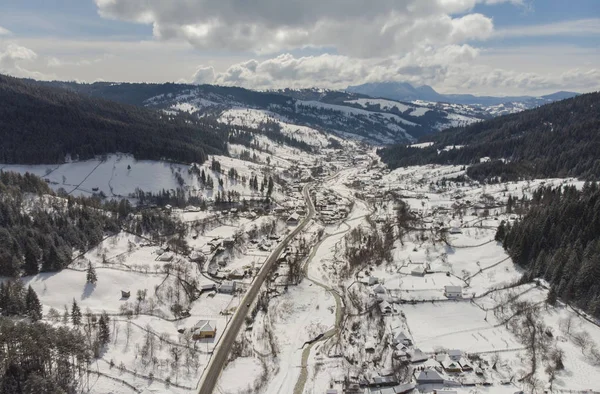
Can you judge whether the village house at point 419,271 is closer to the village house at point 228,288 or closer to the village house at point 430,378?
the village house at point 430,378

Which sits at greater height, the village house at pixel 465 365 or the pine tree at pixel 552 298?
the pine tree at pixel 552 298

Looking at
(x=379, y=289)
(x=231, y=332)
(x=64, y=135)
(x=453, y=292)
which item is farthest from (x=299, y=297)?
(x=64, y=135)

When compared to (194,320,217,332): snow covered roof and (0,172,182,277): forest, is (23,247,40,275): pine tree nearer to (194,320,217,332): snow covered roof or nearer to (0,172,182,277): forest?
(0,172,182,277): forest

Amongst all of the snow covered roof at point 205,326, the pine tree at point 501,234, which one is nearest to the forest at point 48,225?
the snow covered roof at point 205,326

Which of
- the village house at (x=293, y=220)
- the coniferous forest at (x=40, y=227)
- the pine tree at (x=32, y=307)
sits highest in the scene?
the coniferous forest at (x=40, y=227)

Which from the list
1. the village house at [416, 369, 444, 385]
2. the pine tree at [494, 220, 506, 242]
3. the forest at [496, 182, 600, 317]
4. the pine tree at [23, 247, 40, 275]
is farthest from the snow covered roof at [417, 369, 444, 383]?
the pine tree at [23, 247, 40, 275]
